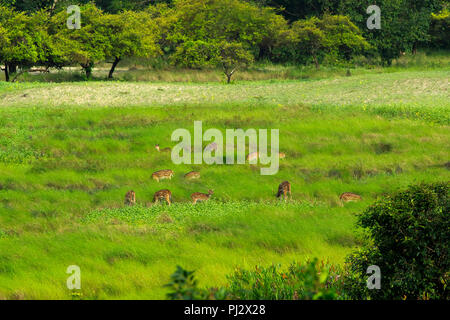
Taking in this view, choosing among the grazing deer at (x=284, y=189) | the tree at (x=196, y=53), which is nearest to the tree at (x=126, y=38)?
the tree at (x=196, y=53)

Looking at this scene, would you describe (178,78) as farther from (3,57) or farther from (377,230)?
(377,230)

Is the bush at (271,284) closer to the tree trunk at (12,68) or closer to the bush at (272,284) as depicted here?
the bush at (272,284)

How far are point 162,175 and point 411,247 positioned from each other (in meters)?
12.6

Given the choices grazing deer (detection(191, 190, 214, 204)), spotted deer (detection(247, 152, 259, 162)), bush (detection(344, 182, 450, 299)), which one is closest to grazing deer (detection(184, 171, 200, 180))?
grazing deer (detection(191, 190, 214, 204))

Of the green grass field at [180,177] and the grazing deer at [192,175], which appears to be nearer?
the green grass field at [180,177]

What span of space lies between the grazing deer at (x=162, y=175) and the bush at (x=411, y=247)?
38.1ft

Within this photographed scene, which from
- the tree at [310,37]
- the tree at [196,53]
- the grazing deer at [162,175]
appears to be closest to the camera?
the grazing deer at [162,175]

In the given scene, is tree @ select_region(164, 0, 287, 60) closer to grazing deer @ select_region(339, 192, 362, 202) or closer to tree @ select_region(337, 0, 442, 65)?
tree @ select_region(337, 0, 442, 65)

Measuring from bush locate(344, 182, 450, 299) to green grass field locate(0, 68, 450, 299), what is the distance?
171cm

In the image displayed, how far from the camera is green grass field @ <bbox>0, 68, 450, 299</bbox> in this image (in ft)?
47.2

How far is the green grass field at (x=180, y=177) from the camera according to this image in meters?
14.4

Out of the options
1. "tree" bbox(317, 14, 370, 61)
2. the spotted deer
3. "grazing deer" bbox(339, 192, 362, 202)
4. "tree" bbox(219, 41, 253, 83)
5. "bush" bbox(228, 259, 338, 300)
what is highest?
"tree" bbox(317, 14, 370, 61)
